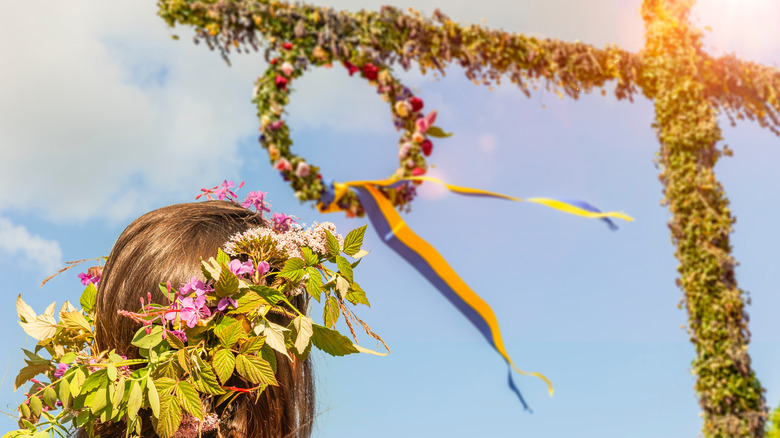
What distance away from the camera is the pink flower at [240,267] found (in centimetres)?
136

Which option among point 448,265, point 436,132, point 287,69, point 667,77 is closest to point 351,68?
point 287,69

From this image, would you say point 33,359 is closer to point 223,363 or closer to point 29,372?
point 29,372


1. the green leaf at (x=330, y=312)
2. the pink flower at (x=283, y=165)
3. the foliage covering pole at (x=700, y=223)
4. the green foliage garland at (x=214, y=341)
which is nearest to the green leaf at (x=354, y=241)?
the green foliage garland at (x=214, y=341)

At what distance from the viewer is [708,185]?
6.52 metres

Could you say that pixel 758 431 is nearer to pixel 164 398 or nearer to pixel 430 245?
pixel 430 245

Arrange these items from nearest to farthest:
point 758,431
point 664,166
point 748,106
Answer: point 758,431 → point 664,166 → point 748,106

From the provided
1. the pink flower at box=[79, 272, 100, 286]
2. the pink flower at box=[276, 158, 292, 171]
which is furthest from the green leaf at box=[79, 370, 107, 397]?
the pink flower at box=[276, 158, 292, 171]

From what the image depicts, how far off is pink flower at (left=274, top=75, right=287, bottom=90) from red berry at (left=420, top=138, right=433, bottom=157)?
5.34 feet

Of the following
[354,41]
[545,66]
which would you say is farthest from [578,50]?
[354,41]

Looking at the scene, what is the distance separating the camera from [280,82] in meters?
6.30

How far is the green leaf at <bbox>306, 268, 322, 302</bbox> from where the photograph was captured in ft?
4.51

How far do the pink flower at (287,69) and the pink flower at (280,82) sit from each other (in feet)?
0.20

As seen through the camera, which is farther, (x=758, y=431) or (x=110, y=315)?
(x=758, y=431)

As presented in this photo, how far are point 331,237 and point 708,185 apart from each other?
633 cm
